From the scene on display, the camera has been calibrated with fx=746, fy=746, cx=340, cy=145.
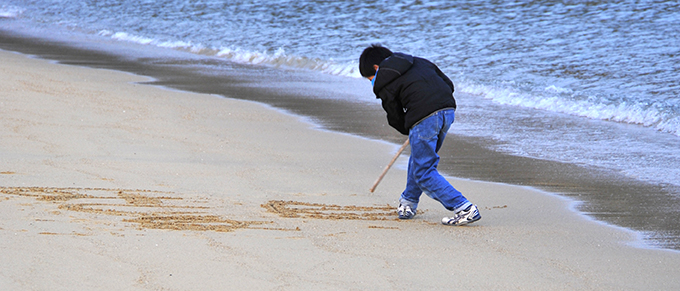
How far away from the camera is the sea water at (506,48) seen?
8375 mm

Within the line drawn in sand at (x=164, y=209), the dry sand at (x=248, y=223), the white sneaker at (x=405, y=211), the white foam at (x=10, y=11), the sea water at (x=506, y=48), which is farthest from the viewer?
the white foam at (x=10, y=11)

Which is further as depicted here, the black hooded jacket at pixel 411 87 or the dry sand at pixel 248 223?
the black hooded jacket at pixel 411 87

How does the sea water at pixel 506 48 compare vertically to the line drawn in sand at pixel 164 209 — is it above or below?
below

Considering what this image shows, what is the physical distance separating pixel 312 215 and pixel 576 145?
4.01 meters

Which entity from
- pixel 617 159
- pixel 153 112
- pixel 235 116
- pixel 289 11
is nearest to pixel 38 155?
pixel 153 112

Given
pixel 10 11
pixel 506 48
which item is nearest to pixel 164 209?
pixel 506 48

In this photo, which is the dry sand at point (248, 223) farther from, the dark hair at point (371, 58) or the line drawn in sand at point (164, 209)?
the dark hair at point (371, 58)

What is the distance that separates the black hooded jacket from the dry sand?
77 centimetres

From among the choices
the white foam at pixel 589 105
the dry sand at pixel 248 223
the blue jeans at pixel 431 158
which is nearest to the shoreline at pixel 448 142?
the dry sand at pixel 248 223

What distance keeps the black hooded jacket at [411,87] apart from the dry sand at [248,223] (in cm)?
77

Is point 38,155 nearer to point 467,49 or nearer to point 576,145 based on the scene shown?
point 576,145

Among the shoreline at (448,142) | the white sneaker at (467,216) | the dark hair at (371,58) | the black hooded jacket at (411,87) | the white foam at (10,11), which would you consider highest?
the dark hair at (371,58)

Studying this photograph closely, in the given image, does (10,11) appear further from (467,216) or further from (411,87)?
(467,216)

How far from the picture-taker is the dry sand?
3578 mm
